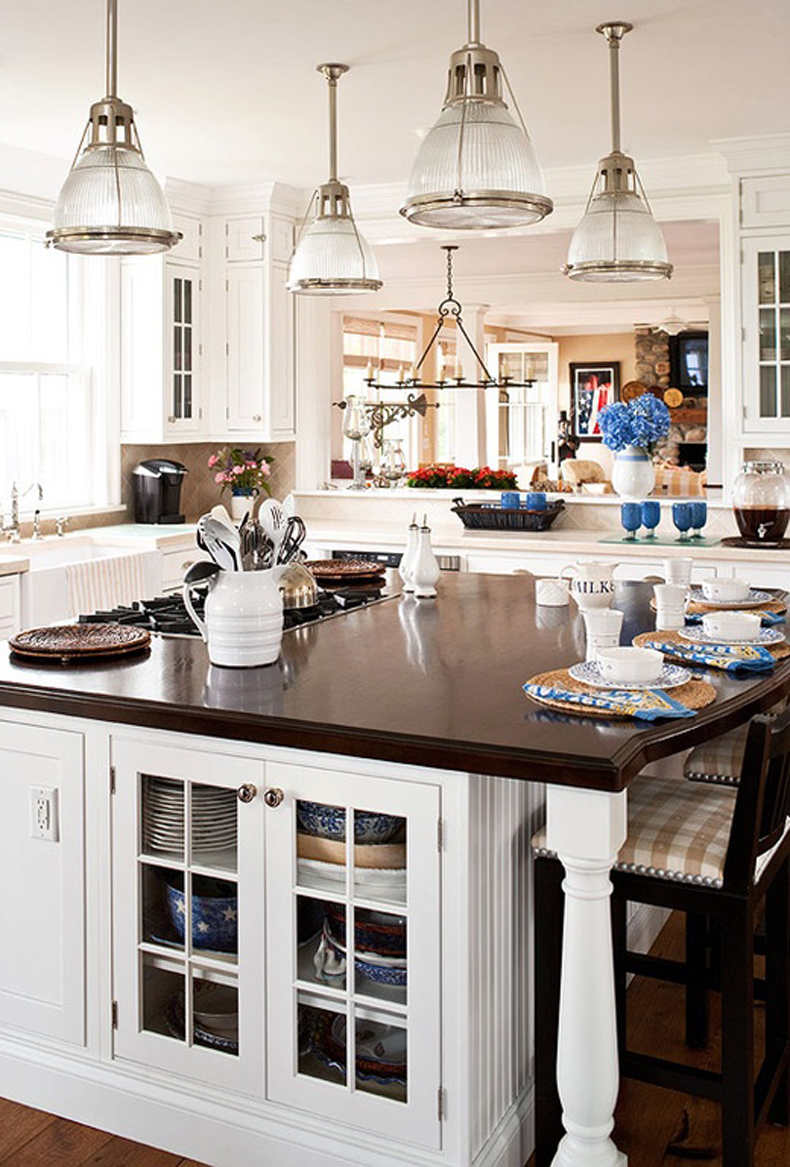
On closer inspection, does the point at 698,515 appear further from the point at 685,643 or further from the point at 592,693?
the point at 592,693

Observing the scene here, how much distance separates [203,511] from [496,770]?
518 cm

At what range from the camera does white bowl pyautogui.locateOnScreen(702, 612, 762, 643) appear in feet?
9.39

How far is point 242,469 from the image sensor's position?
21.5 ft

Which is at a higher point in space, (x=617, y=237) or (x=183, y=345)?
(x=183, y=345)

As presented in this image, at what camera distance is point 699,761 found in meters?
2.90

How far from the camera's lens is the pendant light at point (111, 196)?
2.80 m

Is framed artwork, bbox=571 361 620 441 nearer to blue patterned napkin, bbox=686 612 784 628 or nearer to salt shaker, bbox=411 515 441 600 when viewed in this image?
salt shaker, bbox=411 515 441 600

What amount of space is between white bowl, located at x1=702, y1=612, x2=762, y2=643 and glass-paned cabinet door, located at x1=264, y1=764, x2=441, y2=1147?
1.02 metres

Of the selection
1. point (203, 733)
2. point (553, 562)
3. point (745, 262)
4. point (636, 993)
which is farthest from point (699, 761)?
point (745, 262)

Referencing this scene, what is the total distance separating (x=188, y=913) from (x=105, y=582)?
2789 millimetres

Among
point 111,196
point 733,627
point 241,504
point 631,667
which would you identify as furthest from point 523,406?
point 631,667

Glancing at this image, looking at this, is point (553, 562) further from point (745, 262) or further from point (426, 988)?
point (426, 988)

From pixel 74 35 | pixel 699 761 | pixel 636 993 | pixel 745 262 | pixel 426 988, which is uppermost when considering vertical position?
pixel 74 35

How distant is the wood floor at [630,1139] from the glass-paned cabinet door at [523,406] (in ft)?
39.3
